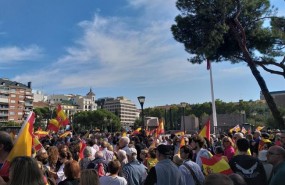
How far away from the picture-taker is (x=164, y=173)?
517cm

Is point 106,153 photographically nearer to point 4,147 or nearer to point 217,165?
point 217,165

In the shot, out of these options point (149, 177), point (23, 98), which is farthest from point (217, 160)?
point (23, 98)

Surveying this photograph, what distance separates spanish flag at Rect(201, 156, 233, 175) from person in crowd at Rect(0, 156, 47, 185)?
2.99m

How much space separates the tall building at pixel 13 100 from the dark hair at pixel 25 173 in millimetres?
115280

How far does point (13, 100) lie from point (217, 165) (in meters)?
126

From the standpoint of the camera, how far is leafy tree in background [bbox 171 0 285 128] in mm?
16453

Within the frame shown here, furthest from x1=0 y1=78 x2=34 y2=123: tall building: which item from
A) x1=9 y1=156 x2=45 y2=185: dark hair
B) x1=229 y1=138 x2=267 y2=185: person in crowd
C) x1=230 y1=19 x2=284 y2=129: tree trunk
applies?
x1=9 y1=156 x2=45 y2=185: dark hair

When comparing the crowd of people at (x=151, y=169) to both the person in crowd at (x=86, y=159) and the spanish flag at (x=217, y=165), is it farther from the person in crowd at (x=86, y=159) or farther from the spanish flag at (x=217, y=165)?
the spanish flag at (x=217, y=165)

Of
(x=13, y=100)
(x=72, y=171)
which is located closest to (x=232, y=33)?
(x=72, y=171)

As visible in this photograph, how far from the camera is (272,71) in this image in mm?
16484

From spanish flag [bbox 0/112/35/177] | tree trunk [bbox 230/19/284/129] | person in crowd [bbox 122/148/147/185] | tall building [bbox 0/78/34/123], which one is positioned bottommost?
person in crowd [bbox 122/148/147/185]

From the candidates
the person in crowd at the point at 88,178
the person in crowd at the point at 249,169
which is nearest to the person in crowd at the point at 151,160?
the person in crowd at the point at 249,169

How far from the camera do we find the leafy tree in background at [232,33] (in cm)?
1645

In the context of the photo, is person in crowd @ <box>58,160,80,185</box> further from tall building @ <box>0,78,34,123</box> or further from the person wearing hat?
tall building @ <box>0,78,34,123</box>
